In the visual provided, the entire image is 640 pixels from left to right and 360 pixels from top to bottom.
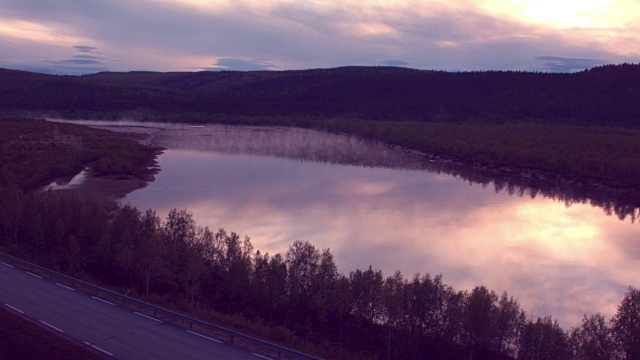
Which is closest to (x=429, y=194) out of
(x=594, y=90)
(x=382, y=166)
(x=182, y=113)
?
(x=382, y=166)

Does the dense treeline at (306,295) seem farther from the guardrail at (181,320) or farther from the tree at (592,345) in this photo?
the guardrail at (181,320)

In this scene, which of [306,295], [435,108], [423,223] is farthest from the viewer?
[435,108]

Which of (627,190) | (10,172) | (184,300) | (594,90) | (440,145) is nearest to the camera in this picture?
(184,300)

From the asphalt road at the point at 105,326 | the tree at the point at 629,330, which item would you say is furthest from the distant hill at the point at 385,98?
the asphalt road at the point at 105,326

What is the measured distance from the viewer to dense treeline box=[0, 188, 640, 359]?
52.7 feet

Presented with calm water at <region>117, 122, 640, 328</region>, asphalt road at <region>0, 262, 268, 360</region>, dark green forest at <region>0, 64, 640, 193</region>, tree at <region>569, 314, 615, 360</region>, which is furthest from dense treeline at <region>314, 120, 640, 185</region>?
asphalt road at <region>0, 262, 268, 360</region>

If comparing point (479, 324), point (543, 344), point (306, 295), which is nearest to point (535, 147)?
point (306, 295)

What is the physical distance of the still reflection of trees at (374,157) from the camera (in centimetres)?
4706

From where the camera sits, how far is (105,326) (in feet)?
46.0

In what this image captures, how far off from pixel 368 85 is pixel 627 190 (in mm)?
97580

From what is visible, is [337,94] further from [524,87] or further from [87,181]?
[87,181]

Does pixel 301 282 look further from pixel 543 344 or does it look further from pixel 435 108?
pixel 435 108

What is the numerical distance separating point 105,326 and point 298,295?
278 inches

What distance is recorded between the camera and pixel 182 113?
125 meters
